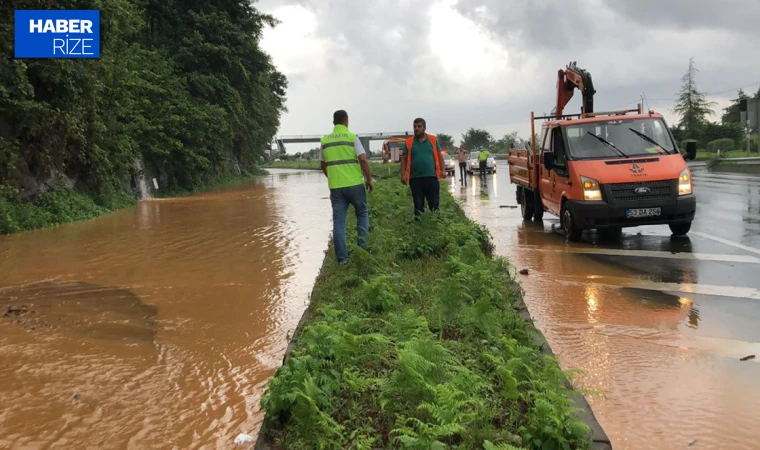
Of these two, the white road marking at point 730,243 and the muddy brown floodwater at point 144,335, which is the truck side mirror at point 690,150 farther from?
the muddy brown floodwater at point 144,335

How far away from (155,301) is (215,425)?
3.61m

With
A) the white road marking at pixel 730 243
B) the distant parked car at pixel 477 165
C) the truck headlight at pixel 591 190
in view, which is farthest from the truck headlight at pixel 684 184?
the distant parked car at pixel 477 165

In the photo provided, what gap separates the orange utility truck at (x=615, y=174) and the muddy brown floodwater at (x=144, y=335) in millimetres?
4315

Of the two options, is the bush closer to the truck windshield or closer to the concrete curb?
the truck windshield

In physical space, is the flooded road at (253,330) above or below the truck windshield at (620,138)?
below

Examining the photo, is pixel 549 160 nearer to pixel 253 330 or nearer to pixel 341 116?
pixel 341 116

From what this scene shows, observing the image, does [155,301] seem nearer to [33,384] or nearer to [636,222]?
[33,384]

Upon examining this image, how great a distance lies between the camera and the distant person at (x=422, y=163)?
9164mm

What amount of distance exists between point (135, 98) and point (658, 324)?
2367 cm

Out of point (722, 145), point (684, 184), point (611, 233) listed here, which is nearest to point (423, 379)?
point (684, 184)

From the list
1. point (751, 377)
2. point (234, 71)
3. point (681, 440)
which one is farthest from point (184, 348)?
point (234, 71)

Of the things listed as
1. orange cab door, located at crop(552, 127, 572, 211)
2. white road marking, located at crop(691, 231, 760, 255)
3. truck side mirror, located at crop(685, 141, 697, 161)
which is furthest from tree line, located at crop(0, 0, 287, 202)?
white road marking, located at crop(691, 231, 760, 255)

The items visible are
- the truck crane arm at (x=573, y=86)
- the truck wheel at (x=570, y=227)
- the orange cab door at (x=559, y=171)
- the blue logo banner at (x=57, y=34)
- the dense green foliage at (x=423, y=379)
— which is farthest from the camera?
the blue logo banner at (x=57, y=34)

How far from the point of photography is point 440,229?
838 centimetres
